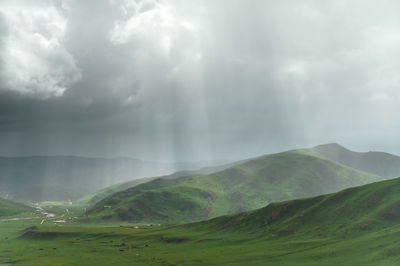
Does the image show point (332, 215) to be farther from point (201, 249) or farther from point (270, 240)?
point (201, 249)

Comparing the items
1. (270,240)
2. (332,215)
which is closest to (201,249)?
(270,240)

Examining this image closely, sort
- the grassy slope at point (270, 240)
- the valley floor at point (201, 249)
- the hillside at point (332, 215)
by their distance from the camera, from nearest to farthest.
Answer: the valley floor at point (201, 249), the grassy slope at point (270, 240), the hillside at point (332, 215)

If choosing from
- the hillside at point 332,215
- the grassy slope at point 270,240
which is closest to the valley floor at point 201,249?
the grassy slope at point 270,240

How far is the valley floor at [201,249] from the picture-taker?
83.6 metres

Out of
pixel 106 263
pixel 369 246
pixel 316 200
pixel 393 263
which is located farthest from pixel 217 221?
pixel 393 263

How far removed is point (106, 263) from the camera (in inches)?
4417

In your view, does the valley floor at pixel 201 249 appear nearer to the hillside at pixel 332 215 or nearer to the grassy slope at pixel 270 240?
the grassy slope at pixel 270 240

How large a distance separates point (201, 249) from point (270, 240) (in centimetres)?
3325

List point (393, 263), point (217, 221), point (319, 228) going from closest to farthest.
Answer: point (393, 263) → point (319, 228) → point (217, 221)

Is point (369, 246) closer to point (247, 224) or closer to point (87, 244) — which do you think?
point (247, 224)

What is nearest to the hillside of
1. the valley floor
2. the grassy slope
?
the grassy slope

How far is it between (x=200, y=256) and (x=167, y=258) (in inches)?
535

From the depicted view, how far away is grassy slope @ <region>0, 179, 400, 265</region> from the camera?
8875cm

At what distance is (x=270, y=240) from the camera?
13075 centimetres
